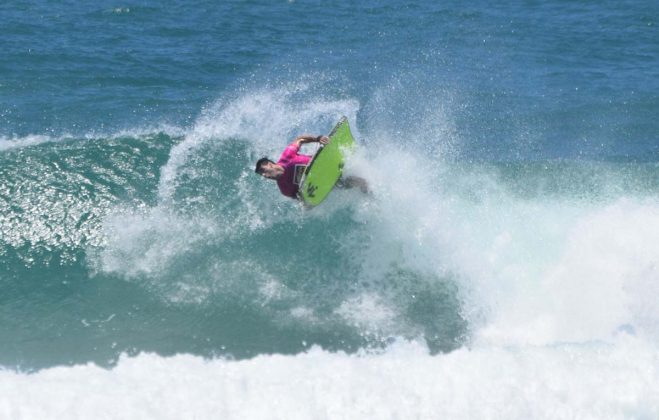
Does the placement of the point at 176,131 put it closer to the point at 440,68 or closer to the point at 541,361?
the point at 440,68

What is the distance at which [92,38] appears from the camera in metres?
22.2

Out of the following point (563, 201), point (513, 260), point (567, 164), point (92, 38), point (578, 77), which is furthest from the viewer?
point (92, 38)

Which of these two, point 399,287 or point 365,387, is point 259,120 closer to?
point 399,287

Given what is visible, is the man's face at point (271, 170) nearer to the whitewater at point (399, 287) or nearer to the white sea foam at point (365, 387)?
the whitewater at point (399, 287)

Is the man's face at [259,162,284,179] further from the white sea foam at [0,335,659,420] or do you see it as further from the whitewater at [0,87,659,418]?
the white sea foam at [0,335,659,420]

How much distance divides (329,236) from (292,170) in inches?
64.5

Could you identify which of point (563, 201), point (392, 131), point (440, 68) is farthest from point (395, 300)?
point (440, 68)

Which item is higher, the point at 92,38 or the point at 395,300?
the point at 92,38

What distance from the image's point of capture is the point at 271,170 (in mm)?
11648

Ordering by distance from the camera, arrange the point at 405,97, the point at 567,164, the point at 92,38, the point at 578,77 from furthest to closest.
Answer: the point at 92,38
the point at 578,77
the point at 405,97
the point at 567,164

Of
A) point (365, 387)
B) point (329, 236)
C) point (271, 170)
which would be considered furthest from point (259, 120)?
point (365, 387)

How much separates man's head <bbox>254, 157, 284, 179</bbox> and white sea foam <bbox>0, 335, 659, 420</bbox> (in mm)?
3099

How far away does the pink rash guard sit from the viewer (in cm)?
1187

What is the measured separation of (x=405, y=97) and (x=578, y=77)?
5.53 m
